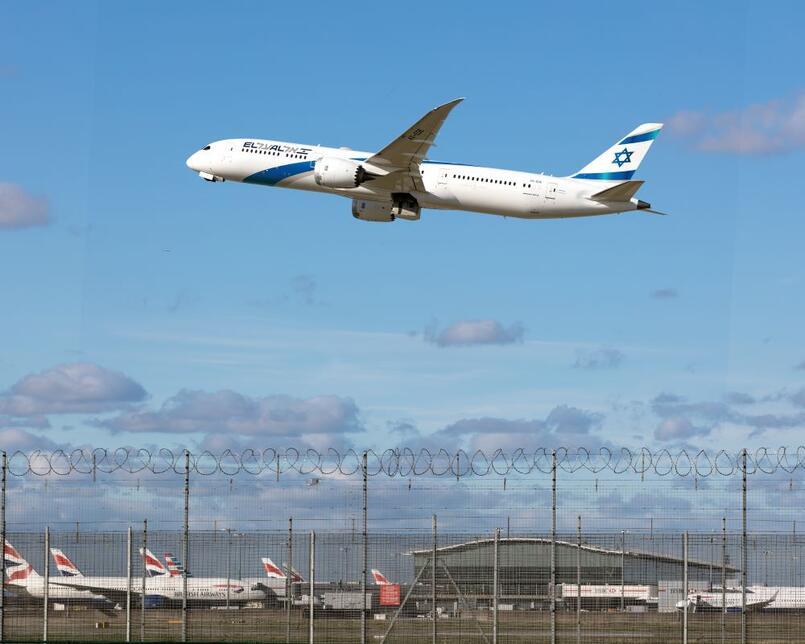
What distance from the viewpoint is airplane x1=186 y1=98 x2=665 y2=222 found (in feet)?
168

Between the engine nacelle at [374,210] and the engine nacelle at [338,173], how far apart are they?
1.77 metres

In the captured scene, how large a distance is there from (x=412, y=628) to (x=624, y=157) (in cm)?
3555

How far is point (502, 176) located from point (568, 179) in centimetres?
315

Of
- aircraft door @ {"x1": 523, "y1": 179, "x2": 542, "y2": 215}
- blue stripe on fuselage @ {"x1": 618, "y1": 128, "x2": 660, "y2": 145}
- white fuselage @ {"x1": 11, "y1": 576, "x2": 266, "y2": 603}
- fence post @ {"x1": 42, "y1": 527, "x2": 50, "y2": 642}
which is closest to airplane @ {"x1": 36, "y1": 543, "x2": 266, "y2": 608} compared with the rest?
white fuselage @ {"x1": 11, "y1": 576, "x2": 266, "y2": 603}

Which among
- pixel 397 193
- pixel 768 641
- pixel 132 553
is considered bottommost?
pixel 768 641

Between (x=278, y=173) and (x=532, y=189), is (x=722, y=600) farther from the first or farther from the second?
(x=278, y=173)

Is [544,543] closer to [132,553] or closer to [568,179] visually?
[132,553]

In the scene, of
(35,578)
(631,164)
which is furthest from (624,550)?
(631,164)

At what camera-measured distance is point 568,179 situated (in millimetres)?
54344

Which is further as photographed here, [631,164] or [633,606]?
[631,164]

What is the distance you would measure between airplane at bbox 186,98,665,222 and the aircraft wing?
4 centimetres

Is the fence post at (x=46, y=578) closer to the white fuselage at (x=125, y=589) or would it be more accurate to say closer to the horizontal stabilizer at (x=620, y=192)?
the white fuselage at (x=125, y=589)

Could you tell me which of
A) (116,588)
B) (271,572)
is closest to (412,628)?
(271,572)

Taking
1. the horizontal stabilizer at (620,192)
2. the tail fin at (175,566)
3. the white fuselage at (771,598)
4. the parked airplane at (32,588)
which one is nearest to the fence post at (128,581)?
the tail fin at (175,566)
